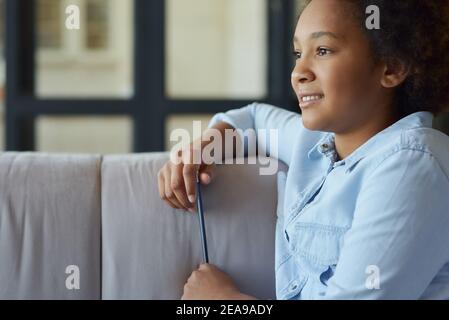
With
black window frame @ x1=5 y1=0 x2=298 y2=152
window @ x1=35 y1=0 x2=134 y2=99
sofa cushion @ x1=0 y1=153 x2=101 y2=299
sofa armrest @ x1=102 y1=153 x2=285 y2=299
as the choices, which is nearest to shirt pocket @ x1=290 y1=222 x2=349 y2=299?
sofa armrest @ x1=102 y1=153 x2=285 y2=299

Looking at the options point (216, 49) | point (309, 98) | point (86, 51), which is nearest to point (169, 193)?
point (309, 98)

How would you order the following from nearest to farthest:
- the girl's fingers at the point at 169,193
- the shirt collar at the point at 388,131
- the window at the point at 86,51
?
the shirt collar at the point at 388,131 < the girl's fingers at the point at 169,193 < the window at the point at 86,51

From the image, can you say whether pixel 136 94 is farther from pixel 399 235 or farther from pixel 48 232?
pixel 399 235

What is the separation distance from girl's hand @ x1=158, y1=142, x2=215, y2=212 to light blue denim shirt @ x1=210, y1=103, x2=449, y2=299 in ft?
0.73

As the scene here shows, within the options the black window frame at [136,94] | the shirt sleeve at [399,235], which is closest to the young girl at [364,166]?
the shirt sleeve at [399,235]

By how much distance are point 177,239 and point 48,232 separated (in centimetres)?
28

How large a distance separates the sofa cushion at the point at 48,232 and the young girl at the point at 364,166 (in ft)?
0.70

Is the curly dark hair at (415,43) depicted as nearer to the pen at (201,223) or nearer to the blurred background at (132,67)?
the pen at (201,223)

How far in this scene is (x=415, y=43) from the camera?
1.25 meters

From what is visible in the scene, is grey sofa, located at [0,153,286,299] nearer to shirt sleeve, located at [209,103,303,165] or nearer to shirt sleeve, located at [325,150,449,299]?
shirt sleeve, located at [209,103,303,165]

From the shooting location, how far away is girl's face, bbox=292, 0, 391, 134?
1236 millimetres

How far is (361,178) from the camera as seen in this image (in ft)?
3.82

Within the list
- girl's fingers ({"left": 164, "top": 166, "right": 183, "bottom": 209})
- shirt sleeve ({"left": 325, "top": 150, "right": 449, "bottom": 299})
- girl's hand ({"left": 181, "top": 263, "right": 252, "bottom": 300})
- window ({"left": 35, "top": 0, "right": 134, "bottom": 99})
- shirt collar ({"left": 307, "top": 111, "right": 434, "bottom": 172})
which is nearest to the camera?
shirt sleeve ({"left": 325, "top": 150, "right": 449, "bottom": 299})

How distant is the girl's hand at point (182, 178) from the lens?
56.4 inches
